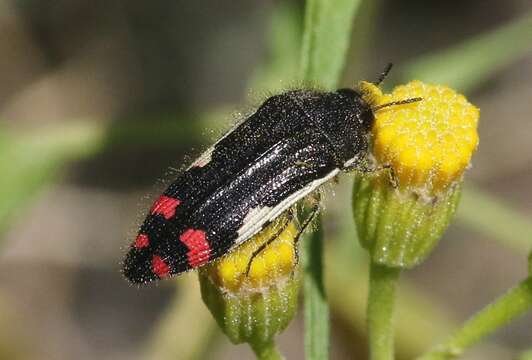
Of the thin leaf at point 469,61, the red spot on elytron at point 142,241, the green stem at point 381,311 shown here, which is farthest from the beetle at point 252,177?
the thin leaf at point 469,61

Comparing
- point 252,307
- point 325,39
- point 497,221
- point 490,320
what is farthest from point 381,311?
point 497,221

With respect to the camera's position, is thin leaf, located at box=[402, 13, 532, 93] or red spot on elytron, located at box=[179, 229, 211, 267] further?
thin leaf, located at box=[402, 13, 532, 93]

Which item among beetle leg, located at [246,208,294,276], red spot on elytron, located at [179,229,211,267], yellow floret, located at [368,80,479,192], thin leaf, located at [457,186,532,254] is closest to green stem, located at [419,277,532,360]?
yellow floret, located at [368,80,479,192]

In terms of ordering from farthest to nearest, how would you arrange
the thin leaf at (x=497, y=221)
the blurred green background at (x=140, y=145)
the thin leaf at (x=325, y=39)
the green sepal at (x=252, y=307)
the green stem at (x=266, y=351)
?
the blurred green background at (x=140, y=145)
the thin leaf at (x=497, y=221)
the thin leaf at (x=325, y=39)
the green stem at (x=266, y=351)
the green sepal at (x=252, y=307)

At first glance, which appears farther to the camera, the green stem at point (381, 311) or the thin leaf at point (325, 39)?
the thin leaf at point (325, 39)

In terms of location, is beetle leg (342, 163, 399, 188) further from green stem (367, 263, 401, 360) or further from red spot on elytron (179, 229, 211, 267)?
red spot on elytron (179, 229, 211, 267)

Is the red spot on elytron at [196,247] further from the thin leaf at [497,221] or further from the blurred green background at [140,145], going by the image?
the blurred green background at [140,145]

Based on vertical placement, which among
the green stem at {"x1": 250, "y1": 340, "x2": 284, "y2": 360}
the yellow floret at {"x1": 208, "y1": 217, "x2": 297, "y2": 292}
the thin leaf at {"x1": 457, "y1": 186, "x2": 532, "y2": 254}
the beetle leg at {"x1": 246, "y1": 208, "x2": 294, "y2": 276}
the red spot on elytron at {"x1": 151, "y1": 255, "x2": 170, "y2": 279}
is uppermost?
the red spot on elytron at {"x1": 151, "y1": 255, "x2": 170, "y2": 279}
